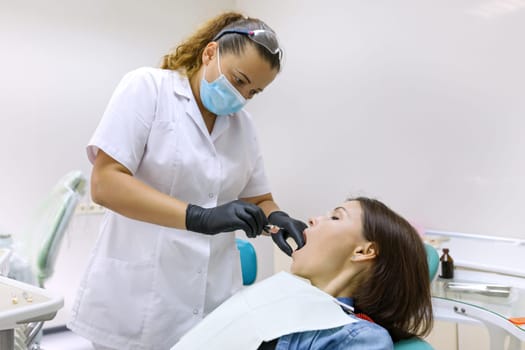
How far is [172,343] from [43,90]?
7.66ft

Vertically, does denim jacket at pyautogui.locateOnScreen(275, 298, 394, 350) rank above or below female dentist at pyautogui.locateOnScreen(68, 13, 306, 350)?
below

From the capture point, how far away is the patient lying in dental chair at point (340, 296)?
0.98m

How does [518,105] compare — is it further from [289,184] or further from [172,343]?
[172,343]

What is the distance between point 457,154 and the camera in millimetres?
2271

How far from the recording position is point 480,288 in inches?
65.5

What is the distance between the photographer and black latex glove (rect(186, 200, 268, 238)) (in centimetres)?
114

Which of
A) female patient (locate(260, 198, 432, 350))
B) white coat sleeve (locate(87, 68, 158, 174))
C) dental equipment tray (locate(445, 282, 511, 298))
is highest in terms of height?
white coat sleeve (locate(87, 68, 158, 174))

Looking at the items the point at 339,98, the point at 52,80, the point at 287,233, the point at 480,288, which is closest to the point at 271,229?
the point at 287,233

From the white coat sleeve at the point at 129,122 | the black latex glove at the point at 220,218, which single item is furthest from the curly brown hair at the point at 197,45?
the black latex glove at the point at 220,218

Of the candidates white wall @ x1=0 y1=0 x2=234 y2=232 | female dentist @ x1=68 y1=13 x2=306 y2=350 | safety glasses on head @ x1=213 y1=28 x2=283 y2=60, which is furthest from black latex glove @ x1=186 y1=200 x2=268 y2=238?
white wall @ x1=0 y1=0 x2=234 y2=232

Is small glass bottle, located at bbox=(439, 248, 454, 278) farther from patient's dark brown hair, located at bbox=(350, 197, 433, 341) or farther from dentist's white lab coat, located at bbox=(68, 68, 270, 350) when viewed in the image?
dentist's white lab coat, located at bbox=(68, 68, 270, 350)

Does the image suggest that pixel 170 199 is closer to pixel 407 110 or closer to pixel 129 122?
pixel 129 122

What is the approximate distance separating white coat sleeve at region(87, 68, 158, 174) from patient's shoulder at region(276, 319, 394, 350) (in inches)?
23.5

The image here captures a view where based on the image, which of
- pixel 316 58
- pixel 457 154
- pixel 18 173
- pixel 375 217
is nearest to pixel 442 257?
pixel 457 154
